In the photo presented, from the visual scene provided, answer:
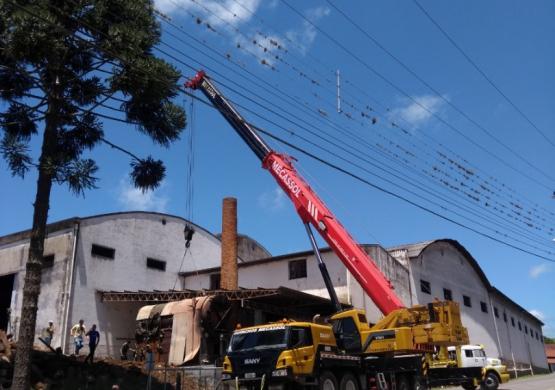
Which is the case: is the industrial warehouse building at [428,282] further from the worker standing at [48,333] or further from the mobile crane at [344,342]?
the worker standing at [48,333]

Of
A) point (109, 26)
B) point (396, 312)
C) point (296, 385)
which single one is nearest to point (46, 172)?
point (109, 26)

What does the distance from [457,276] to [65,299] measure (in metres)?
28.9

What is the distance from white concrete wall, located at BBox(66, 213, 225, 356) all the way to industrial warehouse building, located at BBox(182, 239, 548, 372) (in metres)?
2.16

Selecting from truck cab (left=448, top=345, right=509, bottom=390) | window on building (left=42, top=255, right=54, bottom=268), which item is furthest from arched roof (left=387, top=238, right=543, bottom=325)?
window on building (left=42, top=255, right=54, bottom=268)

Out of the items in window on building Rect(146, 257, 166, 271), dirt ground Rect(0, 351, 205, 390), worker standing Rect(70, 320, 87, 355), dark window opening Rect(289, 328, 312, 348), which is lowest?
dirt ground Rect(0, 351, 205, 390)

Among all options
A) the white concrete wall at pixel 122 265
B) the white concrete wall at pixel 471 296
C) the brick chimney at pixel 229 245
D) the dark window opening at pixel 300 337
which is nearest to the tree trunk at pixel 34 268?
the dark window opening at pixel 300 337

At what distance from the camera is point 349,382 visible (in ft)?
57.3

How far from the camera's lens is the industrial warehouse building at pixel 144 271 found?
29100 mm

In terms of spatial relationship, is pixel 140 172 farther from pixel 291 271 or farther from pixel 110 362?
pixel 291 271

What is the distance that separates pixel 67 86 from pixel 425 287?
28.6 m

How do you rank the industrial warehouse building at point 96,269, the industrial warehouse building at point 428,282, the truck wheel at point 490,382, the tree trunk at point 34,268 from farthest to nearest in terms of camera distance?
the industrial warehouse building at point 428,282 → the industrial warehouse building at point 96,269 → the truck wheel at point 490,382 → the tree trunk at point 34,268

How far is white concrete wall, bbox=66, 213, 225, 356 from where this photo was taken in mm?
29484

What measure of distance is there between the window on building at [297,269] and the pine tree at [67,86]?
16.7m

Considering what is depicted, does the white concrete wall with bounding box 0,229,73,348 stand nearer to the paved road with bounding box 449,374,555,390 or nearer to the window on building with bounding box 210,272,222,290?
the window on building with bounding box 210,272,222,290
